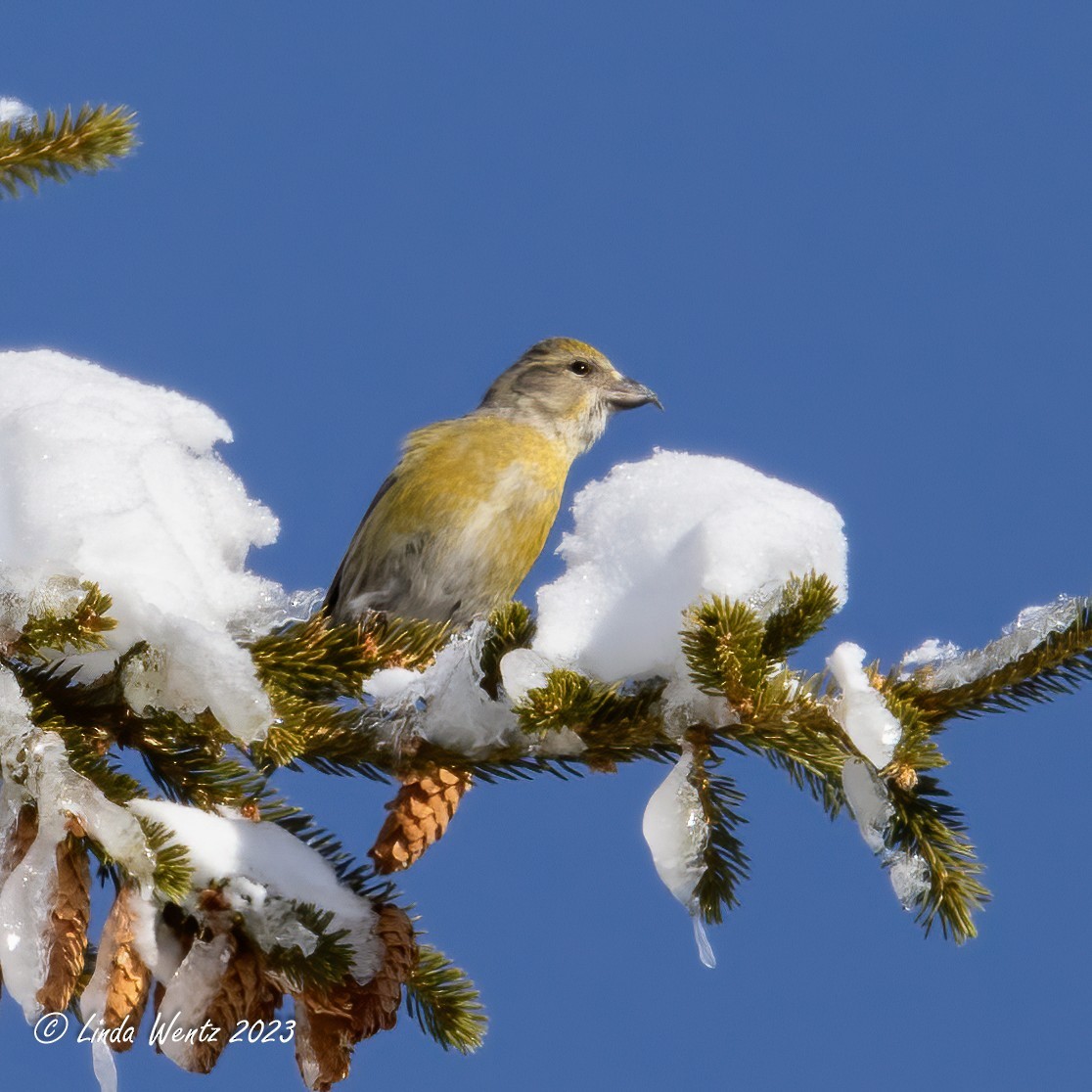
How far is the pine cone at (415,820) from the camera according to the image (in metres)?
2.17

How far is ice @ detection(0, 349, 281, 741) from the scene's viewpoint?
1929mm

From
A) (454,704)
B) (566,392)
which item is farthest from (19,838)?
(566,392)

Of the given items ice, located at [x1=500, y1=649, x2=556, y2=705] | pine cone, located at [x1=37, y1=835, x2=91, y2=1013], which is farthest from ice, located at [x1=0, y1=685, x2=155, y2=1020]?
ice, located at [x1=500, y1=649, x2=556, y2=705]

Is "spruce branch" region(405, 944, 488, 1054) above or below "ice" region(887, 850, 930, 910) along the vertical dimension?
below

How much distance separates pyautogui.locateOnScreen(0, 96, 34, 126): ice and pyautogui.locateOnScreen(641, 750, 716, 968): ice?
61.4 inches

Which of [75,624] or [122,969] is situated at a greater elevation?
[75,624]

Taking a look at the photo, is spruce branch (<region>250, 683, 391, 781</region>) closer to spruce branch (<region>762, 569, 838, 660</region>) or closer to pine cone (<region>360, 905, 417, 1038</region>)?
pine cone (<region>360, 905, 417, 1038</region>)

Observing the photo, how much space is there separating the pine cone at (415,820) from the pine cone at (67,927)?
490 millimetres

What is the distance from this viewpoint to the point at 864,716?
199cm

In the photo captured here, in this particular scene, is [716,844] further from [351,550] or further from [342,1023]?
[351,550]

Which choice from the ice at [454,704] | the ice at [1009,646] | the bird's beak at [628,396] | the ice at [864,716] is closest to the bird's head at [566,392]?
the bird's beak at [628,396]

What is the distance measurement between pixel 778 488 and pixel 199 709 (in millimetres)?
1033

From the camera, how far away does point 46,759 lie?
1877mm

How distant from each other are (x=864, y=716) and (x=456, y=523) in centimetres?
288
